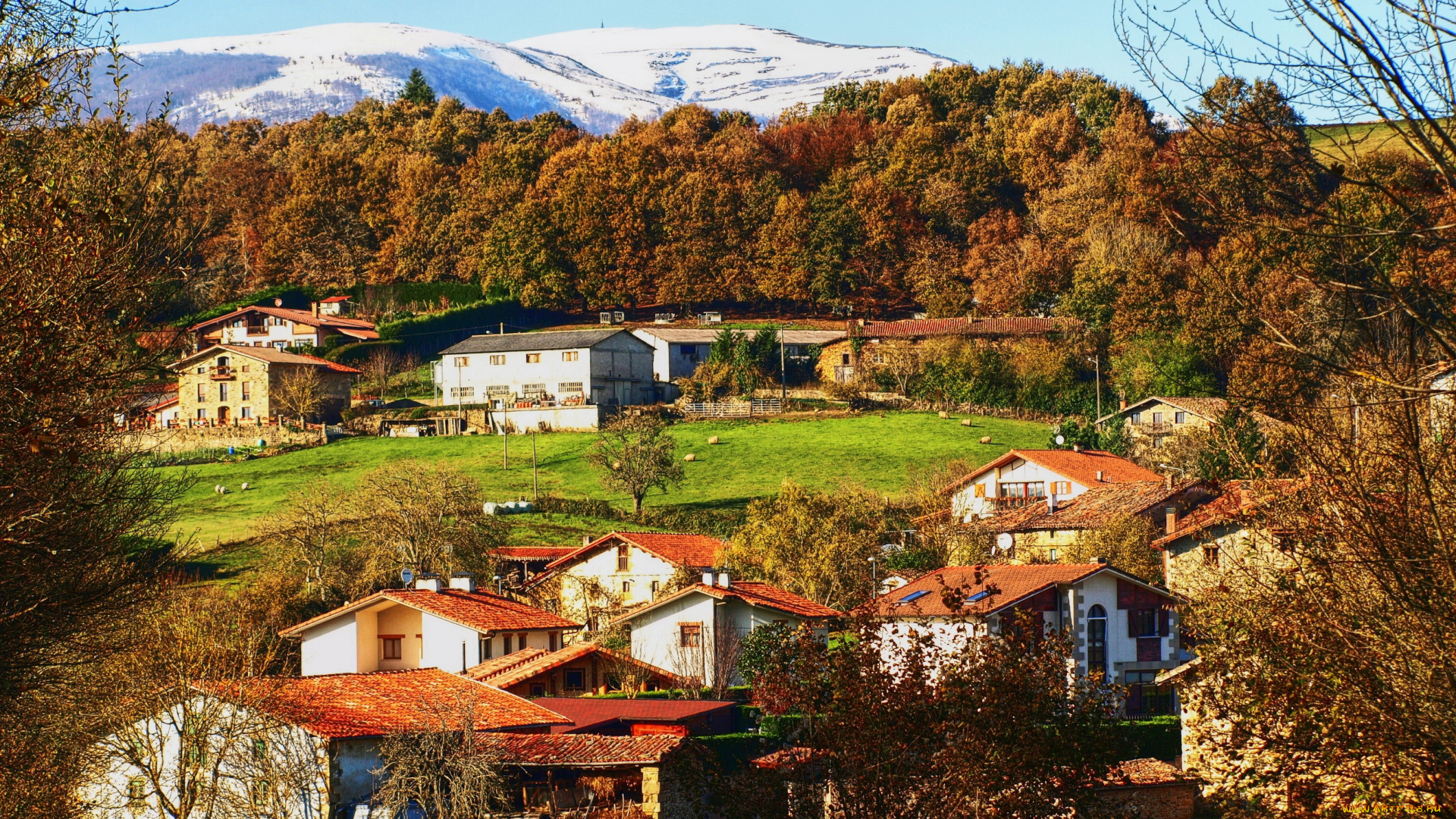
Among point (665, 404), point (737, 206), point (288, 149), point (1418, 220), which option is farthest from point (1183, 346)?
point (288, 149)

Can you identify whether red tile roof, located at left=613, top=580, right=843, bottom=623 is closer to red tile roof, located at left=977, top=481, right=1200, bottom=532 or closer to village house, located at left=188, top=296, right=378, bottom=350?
red tile roof, located at left=977, top=481, right=1200, bottom=532

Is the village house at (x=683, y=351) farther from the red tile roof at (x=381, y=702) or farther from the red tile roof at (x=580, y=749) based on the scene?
the red tile roof at (x=580, y=749)

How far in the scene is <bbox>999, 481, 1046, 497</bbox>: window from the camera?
5588cm

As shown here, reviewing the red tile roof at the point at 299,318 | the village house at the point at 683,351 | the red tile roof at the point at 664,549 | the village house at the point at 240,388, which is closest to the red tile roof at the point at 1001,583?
the red tile roof at the point at 664,549

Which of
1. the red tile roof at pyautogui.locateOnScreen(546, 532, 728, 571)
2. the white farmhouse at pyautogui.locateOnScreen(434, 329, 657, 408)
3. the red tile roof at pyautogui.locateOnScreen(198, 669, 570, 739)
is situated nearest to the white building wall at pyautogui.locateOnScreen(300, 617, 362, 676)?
the red tile roof at pyautogui.locateOnScreen(198, 669, 570, 739)

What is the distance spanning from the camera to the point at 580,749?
24.3m

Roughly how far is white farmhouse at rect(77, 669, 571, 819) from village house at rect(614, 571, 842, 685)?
40.8 feet

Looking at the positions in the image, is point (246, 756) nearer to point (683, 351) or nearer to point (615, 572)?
point (615, 572)

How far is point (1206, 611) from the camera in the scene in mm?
17281

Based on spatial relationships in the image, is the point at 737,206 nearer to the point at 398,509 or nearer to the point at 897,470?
the point at 897,470

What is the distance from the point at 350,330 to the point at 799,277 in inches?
1192

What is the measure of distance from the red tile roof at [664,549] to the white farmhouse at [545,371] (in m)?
30.1

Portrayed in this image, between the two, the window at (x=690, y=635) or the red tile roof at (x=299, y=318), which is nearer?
the window at (x=690, y=635)

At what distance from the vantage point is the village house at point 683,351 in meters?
84.2
